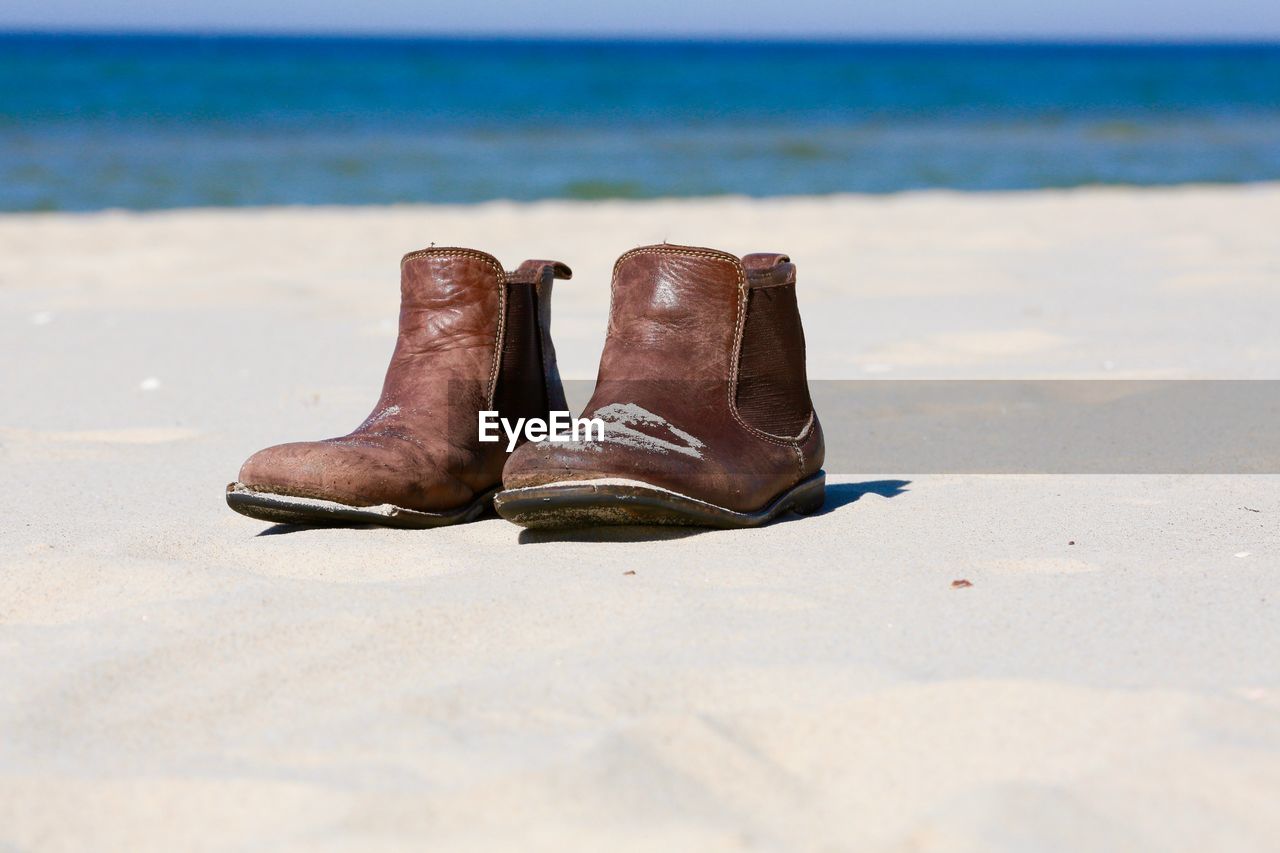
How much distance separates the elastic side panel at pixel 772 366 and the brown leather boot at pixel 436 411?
35cm

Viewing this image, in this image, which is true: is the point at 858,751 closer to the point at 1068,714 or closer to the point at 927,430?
the point at 1068,714

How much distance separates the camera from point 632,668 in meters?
1.57

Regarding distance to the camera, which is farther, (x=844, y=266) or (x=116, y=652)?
(x=844, y=266)

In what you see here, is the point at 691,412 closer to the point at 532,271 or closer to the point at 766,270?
the point at 766,270

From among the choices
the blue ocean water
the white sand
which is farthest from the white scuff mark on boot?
the blue ocean water

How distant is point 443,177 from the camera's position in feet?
39.3

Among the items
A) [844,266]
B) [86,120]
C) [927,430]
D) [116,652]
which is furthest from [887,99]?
[116,652]

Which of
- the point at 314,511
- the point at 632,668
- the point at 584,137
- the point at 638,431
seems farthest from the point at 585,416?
the point at 584,137

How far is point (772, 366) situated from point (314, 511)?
0.75 meters

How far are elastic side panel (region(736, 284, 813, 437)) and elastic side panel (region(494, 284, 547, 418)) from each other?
→ 0.35 metres

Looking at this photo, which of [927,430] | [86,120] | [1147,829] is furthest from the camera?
[86,120]

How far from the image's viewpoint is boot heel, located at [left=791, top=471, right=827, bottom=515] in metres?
2.27

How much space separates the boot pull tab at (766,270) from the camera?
2254 mm

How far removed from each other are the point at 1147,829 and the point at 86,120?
1860cm
